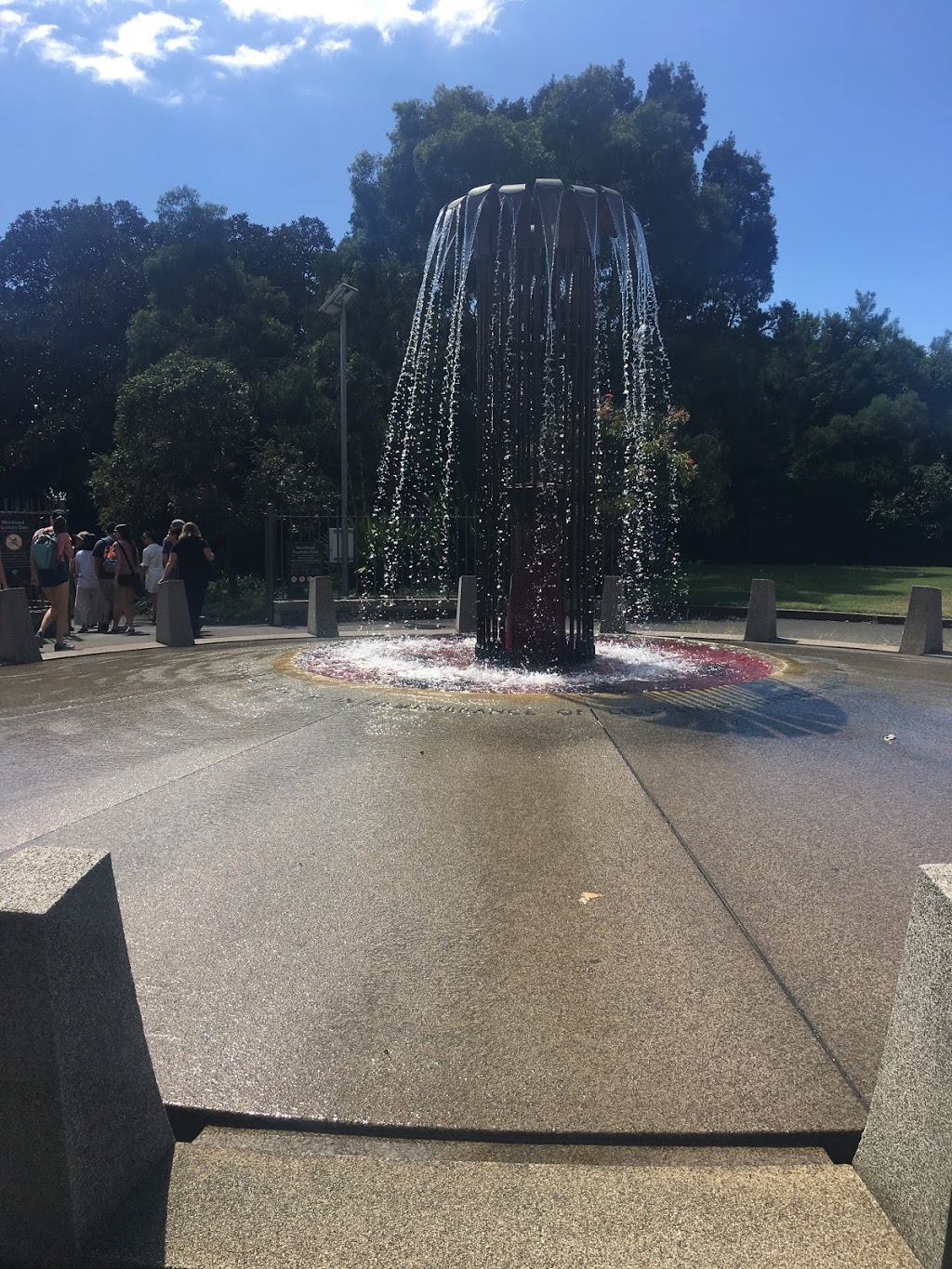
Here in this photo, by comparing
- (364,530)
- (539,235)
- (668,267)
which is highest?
(668,267)

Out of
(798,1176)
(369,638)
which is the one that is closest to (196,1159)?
(798,1176)

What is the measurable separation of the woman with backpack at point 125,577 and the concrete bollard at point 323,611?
323 centimetres

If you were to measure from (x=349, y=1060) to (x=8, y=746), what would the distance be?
475 centimetres

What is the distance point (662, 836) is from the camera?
15.4 feet

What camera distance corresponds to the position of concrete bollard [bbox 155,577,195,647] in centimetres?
1245

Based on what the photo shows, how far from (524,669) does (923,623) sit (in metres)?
5.89

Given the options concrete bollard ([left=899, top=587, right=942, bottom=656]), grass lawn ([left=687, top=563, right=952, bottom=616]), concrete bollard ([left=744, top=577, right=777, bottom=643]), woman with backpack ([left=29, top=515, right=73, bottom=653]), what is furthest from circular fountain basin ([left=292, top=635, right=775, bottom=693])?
grass lawn ([left=687, top=563, right=952, bottom=616])

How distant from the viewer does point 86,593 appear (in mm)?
16141

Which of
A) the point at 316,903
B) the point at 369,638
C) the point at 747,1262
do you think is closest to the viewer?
the point at 747,1262

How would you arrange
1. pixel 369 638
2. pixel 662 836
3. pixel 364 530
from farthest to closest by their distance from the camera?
pixel 364 530, pixel 369 638, pixel 662 836

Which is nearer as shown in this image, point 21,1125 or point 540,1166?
point 21,1125

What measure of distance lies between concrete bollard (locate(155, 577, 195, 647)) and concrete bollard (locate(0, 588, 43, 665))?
181 cm

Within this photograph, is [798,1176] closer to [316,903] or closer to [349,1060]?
[349,1060]

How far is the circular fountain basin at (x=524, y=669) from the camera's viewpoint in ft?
28.5
